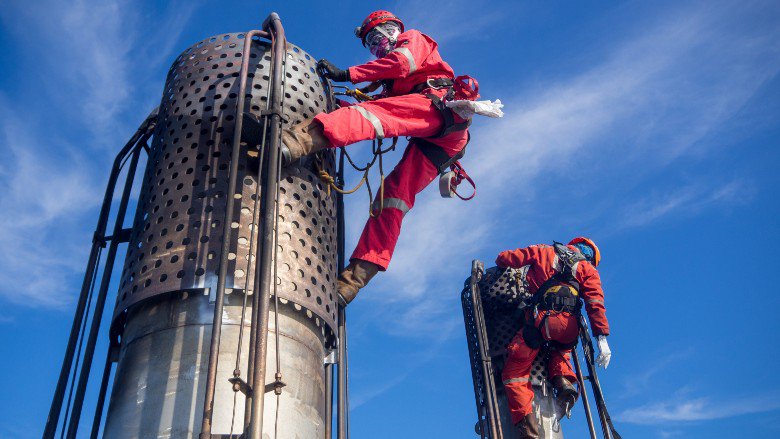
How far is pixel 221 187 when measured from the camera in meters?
4.90

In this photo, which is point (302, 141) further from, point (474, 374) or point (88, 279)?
point (474, 374)

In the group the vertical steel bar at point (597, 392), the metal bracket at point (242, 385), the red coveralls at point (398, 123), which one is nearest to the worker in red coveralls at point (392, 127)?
the red coveralls at point (398, 123)

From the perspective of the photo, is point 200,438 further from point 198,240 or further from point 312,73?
point 312,73

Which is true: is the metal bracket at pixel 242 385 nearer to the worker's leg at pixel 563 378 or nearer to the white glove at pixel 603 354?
the white glove at pixel 603 354

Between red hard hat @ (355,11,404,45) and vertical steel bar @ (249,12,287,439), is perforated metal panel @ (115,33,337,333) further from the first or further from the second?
red hard hat @ (355,11,404,45)

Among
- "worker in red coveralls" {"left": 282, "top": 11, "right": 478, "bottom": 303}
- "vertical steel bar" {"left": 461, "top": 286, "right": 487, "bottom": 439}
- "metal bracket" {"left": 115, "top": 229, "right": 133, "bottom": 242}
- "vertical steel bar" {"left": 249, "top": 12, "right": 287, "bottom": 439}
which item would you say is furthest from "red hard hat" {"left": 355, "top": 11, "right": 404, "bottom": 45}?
"vertical steel bar" {"left": 461, "top": 286, "right": 487, "bottom": 439}

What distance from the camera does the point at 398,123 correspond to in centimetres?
583

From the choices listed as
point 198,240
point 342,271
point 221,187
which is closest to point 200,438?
point 198,240

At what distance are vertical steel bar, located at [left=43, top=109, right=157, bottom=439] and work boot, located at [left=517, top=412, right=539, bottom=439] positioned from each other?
264 inches

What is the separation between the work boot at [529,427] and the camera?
33.7ft

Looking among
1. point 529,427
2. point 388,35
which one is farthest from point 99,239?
point 529,427

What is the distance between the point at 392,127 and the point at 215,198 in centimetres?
158

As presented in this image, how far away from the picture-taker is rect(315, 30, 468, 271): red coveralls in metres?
5.41

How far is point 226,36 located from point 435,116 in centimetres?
184
